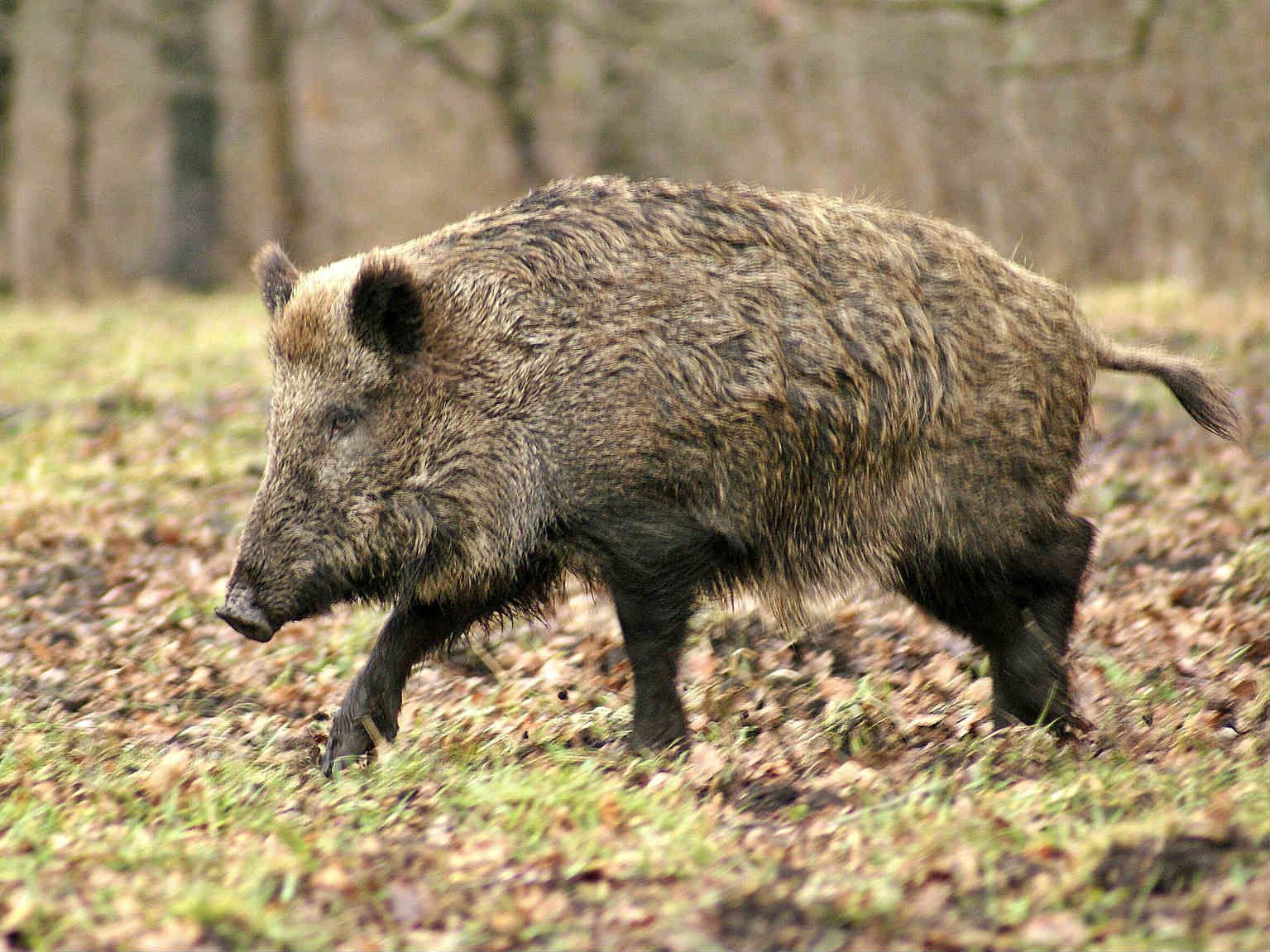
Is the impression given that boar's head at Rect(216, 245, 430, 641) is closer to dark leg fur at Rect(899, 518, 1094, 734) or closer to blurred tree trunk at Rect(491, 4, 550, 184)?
dark leg fur at Rect(899, 518, 1094, 734)

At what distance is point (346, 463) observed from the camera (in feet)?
15.9

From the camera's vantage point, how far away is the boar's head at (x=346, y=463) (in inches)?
187

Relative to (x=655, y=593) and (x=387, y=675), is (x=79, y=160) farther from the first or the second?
(x=655, y=593)

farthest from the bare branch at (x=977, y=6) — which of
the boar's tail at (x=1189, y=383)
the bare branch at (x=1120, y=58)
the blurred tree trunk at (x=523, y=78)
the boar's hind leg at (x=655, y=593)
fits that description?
the blurred tree trunk at (x=523, y=78)

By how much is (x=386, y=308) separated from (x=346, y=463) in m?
0.50

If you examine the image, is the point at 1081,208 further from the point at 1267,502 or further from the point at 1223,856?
the point at 1223,856

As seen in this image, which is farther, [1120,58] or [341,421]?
[1120,58]

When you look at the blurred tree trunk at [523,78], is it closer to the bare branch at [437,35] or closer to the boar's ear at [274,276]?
the bare branch at [437,35]

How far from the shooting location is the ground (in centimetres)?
333

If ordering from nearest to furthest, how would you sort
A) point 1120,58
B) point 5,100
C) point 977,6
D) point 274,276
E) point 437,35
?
point 274,276 < point 977,6 < point 1120,58 < point 437,35 < point 5,100

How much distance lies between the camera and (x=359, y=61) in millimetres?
25859

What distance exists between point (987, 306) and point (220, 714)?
117 inches

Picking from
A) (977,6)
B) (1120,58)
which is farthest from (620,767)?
(1120,58)

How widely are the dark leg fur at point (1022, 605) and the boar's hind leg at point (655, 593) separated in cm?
80
